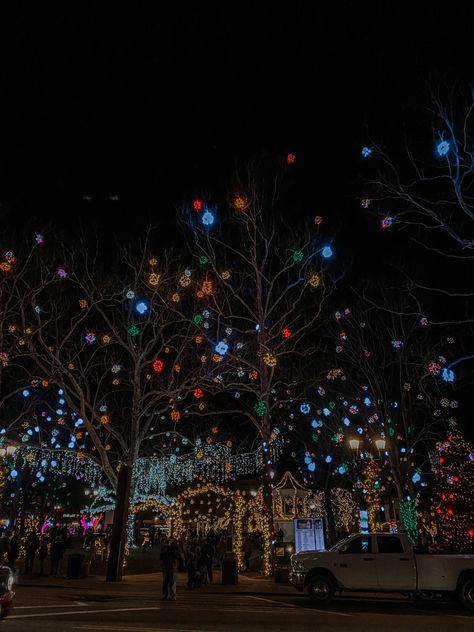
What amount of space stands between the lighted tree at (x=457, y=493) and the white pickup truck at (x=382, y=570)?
9329mm

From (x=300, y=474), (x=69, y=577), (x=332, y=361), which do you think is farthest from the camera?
(x=300, y=474)

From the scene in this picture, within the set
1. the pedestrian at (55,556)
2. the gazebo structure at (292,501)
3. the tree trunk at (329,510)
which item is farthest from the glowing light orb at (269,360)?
the tree trunk at (329,510)

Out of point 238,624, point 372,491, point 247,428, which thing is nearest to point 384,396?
point 372,491

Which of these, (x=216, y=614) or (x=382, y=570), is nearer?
(x=216, y=614)

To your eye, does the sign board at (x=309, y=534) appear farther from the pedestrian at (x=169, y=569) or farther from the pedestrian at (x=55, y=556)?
the pedestrian at (x=55, y=556)

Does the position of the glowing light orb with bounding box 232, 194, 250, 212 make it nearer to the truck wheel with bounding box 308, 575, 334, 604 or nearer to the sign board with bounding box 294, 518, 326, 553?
the sign board with bounding box 294, 518, 326, 553

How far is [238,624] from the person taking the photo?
9828mm

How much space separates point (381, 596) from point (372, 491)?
10187mm

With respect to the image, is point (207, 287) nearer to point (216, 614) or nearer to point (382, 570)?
point (382, 570)

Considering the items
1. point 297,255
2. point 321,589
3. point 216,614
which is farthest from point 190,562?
point 297,255

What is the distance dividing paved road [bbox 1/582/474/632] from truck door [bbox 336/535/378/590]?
19.7 inches

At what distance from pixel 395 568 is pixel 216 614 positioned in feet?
15.8

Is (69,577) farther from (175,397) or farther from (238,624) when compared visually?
(238,624)

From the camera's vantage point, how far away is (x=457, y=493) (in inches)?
906
